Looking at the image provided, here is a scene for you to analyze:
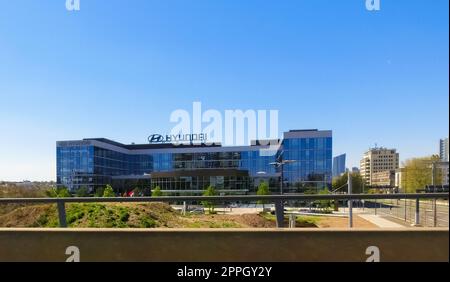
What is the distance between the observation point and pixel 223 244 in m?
4.52

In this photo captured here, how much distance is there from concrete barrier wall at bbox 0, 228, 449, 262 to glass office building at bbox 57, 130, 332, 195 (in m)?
74.9

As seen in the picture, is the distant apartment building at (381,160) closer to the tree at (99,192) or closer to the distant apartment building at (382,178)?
the distant apartment building at (382,178)

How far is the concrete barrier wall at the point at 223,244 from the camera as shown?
4.32m

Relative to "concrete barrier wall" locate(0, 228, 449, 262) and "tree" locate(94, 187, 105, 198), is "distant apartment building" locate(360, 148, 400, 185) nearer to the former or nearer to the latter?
"tree" locate(94, 187, 105, 198)

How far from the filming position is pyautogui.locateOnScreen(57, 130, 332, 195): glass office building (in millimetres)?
83938

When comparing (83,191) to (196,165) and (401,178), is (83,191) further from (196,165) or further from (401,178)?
(401,178)

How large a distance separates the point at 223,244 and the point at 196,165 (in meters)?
89.6

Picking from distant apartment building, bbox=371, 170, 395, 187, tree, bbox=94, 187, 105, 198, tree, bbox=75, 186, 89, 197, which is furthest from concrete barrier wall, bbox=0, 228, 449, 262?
distant apartment building, bbox=371, 170, 395, 187

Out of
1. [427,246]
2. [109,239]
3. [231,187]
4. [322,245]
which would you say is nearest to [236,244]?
[322,245]

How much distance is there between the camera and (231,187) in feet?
271

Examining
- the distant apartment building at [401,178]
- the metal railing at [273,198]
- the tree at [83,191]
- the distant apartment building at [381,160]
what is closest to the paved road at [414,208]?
the metal railing at [273,198]

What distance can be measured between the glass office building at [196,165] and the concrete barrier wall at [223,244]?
74.9 metres

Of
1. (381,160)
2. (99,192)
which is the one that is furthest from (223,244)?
(381,160)
